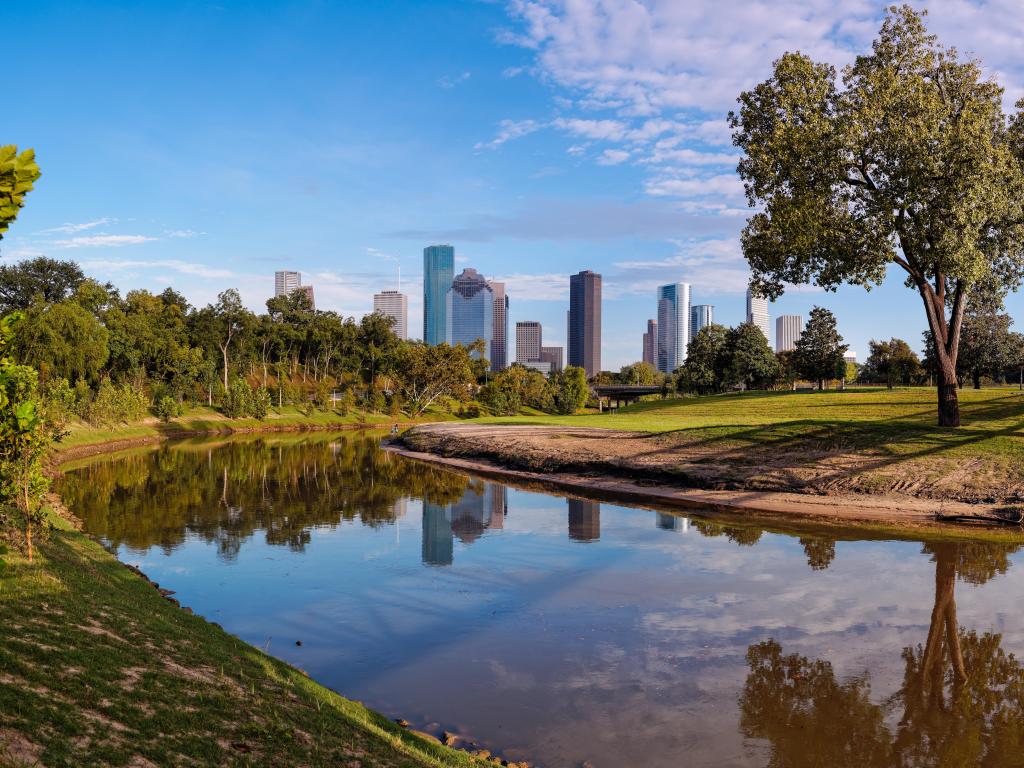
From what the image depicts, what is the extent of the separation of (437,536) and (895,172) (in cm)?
2399

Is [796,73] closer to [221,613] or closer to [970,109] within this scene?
[970,109]

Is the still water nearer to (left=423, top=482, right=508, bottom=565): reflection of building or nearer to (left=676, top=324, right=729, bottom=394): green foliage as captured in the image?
(left=423, top=482, right=508, bottom=565): reflection of building

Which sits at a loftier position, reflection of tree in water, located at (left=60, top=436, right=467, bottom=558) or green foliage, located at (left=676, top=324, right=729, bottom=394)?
green foliage, located at (left=676, top=324, right=729, bottom=394)

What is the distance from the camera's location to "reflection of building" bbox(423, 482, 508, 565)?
2225 cm

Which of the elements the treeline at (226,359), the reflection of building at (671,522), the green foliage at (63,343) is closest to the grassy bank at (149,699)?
the reflection of building at (671,522)

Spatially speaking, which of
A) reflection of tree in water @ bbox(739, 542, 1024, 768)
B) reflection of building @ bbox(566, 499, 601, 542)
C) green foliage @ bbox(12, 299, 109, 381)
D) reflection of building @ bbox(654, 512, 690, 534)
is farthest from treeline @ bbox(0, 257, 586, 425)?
reflection of tree in water @ bbox(739, 542, 1024, 768)

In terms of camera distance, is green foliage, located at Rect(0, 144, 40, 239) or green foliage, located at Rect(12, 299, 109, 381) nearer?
green foliage, located at Rect(0, 144, 40, 239)

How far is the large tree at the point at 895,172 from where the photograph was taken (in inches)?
1098

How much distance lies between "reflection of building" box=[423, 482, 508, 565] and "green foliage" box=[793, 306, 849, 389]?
256 ft

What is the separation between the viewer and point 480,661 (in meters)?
12.7

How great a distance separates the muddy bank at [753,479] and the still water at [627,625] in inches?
140

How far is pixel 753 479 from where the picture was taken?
31.7m

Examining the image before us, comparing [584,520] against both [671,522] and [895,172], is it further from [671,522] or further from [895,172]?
[895,172]

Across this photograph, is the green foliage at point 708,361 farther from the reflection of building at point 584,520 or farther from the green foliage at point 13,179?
the green foliage at point 13,179
